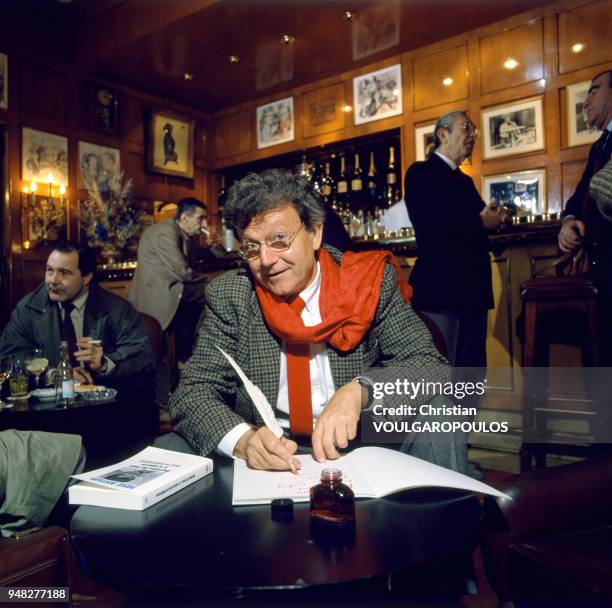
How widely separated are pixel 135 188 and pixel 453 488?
5.94 m

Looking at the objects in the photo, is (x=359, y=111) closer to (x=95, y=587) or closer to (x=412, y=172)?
(x=412, y=172)

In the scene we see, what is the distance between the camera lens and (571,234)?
7.32ft

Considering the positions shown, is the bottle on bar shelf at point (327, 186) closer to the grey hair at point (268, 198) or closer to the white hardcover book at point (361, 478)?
the grey hair at point (268, 198)

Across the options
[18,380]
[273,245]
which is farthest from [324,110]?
[273,245]

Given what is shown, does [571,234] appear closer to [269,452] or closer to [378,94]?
[269,452]

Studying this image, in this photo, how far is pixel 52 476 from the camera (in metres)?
1.24

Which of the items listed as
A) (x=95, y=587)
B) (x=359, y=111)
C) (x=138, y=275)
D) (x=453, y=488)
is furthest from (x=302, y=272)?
(x=359, y=111)

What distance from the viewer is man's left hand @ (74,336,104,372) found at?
2217 millimetres

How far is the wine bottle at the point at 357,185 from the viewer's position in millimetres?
5789

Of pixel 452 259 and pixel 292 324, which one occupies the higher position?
pixel 452 259

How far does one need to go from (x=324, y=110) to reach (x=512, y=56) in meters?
1.97

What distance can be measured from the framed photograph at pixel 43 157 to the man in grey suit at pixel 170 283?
1.94 metres

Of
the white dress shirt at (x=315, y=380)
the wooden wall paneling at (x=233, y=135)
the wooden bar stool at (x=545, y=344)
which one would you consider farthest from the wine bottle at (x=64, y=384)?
the wooden wall paneling at (x=233, y=135)

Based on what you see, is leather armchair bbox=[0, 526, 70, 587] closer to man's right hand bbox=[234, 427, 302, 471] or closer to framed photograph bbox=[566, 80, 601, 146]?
man's right hand bbox=[234, 427, 302, 471]
